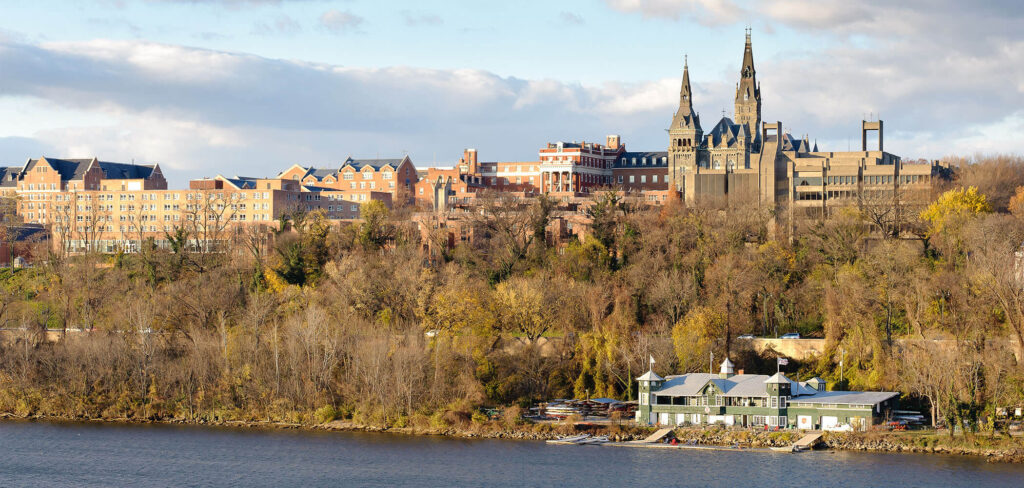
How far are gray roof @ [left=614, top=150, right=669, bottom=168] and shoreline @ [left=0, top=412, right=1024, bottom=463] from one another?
252 feet

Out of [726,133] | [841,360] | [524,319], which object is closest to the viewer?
[841,360]

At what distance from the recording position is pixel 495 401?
228 ft

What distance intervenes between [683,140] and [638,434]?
66336mm

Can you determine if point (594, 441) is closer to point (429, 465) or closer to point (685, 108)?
point (429, 465)

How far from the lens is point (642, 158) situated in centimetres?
14088

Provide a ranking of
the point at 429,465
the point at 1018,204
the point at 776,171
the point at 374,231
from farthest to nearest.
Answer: the point at 776,171 < the point at 374,231 < the point at 1018,204 < the point at 429,465

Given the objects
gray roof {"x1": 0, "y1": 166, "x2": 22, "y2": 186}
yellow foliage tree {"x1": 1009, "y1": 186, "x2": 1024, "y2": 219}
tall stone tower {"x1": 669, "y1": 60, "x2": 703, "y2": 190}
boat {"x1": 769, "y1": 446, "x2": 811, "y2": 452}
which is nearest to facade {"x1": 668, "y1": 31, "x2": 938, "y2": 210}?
tall stone tower {"x1": 669, "y1": 60, "x2": 703, "y2": 190}

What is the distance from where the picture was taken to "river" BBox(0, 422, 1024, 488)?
53.0 metres

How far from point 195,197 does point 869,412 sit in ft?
259

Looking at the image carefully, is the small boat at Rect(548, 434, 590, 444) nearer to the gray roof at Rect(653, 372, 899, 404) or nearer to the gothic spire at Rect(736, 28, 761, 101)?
the gray roof at Rect(653, 372, 899, 404)

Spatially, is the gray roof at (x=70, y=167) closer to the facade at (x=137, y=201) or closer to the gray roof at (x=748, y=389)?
the facade at (x=137, y=201)

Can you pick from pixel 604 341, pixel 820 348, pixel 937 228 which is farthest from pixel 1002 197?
pixel 604 341

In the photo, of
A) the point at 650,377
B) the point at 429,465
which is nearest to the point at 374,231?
the point at 650,377

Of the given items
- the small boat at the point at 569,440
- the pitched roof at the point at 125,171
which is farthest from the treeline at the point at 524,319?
the pitched roof at the point at 125,171
